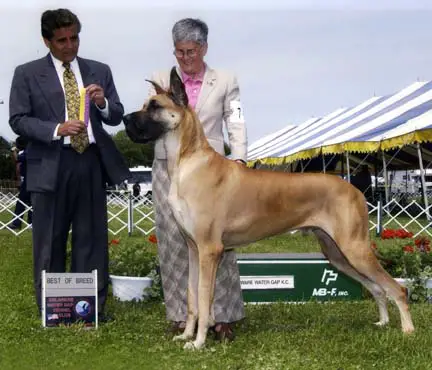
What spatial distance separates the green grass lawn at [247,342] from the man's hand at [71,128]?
1.30 meters

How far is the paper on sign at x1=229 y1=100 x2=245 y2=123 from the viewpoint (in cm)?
437

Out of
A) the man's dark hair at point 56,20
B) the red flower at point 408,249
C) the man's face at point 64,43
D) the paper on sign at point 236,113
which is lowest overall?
the red flower at point 408,249

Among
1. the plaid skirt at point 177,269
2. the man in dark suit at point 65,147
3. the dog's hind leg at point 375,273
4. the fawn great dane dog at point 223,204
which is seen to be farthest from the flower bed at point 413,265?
the man in dark suit at point 65,147

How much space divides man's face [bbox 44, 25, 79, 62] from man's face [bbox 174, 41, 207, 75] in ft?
2.20

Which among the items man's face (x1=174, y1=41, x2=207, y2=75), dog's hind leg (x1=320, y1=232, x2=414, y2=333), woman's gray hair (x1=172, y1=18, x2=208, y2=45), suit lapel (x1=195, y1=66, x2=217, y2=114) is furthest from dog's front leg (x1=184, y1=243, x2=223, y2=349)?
woman's gray hair (x1=172, y1=18, x2=208, y2=45)

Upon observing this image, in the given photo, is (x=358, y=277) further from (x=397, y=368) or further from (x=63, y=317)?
(x=63, y=317)

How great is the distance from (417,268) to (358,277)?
1522mm

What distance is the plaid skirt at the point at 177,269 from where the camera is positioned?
4402 mm

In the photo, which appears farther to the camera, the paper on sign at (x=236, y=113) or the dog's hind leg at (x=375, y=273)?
the paper on sign at (x=236, y=113)

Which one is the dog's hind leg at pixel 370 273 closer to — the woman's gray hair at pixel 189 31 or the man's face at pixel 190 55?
the man's face at pixel 190 55

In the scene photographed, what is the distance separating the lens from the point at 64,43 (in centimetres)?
430

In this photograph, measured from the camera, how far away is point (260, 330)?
4637 millimetres

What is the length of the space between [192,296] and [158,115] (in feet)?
3.90

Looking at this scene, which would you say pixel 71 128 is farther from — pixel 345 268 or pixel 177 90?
pixel 345 268
